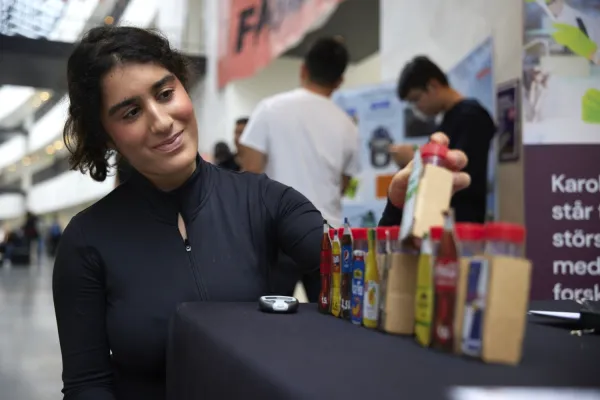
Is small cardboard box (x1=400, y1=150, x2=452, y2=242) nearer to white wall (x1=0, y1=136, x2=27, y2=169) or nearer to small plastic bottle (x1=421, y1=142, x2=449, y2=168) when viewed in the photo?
small plastic bottle (x1=421, y1=142, x2=449, y2=168)

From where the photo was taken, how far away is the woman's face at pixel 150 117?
121cm

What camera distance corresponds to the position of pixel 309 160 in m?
2.59

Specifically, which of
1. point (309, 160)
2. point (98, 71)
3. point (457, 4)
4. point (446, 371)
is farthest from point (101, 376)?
point (457, 4)

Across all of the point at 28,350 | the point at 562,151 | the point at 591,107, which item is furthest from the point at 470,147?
the point at 28,350

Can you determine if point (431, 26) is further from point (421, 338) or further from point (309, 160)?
point (421, 338)

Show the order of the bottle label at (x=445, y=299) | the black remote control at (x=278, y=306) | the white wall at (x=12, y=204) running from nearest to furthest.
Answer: the bottle label at (x=445, y=299) < the black remote control at (x=278, y=306) < the white wall at (x=12, y=204)

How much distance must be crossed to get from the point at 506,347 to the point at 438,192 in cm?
21

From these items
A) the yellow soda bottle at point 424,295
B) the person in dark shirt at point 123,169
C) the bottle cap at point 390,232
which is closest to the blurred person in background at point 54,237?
the person in dark shirt at point 123,169

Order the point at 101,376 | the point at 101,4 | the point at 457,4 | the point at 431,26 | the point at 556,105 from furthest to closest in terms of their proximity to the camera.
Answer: the point at 101,4 < the point at 431,26 < the point at 457,4 < the point at 556,105 < the point at 101,376

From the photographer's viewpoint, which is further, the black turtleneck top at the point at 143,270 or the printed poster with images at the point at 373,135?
the printed poster with images at the point at 373,135

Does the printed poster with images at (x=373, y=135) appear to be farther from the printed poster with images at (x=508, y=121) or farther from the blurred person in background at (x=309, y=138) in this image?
the blurred person in background at (x=309, y=138)

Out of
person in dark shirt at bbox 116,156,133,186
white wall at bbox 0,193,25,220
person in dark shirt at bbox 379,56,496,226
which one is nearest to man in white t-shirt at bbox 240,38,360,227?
person in dark shirt at bbox 379,56,496,226

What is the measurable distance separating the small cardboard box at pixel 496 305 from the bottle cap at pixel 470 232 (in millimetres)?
32

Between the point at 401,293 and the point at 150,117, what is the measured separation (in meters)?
0.62
